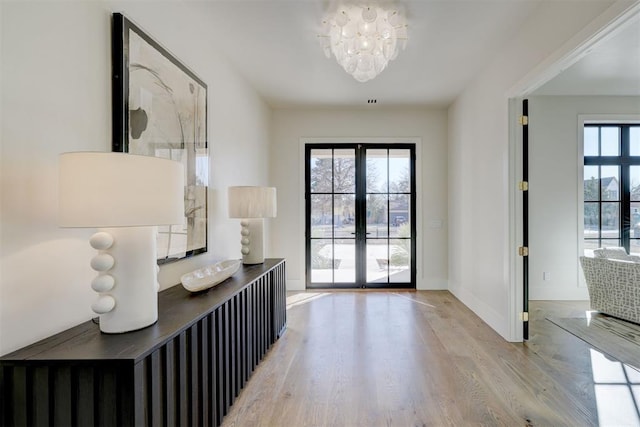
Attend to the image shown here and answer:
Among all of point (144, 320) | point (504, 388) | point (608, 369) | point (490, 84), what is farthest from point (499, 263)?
point (144, 320)

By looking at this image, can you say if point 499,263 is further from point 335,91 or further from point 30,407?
point 30,407

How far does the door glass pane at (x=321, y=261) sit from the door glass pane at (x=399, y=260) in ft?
3.22

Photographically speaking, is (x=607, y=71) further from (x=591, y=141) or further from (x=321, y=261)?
(x=321, y=261)

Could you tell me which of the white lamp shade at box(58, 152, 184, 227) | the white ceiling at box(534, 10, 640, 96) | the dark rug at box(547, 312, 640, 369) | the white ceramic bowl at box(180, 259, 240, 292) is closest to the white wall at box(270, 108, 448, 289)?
the white ceiling at box(534, 10, 640, 96)

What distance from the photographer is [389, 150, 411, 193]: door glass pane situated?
4855mm

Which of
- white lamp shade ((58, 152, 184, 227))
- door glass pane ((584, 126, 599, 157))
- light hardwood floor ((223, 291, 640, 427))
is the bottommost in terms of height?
light hardwood floor ((223, 291, 640, 427))

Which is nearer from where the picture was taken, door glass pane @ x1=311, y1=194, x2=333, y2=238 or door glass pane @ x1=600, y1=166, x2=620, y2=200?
door glass pane @ x1=600, y1=166, x2=620, y2=200

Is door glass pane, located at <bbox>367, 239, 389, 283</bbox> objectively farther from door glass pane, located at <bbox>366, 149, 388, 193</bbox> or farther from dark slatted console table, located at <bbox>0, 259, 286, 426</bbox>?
dark slatted console table, located at <bbox>0, 259, 286, 426</bbox>

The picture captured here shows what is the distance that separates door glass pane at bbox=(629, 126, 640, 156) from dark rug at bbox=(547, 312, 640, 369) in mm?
2696

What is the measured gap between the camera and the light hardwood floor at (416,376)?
6.13 ft

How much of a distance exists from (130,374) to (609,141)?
20.9 ft

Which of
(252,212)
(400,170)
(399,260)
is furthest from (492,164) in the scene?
(252,212)

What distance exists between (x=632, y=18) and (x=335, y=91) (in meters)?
2.85

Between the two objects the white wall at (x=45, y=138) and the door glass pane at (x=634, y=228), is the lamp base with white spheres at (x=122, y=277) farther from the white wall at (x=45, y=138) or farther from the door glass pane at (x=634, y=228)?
the door glass pane at (x=634, y=228)
